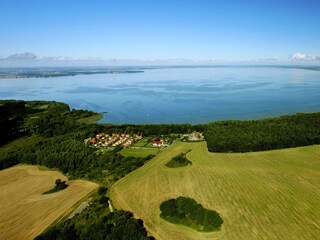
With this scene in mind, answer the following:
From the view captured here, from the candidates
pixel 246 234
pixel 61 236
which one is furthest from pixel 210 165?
pixel 61 236

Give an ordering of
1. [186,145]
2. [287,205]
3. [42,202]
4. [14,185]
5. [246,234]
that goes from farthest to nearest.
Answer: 1. [186,145]
2. [14,185]
3. [42,202]
4. [287,205]
5. [246,234]

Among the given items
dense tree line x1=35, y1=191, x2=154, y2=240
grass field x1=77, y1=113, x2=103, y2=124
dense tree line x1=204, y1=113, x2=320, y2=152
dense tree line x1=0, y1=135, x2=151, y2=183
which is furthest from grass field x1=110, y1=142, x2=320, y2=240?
grass field x1=77, y1=113, x2=103, y2=124

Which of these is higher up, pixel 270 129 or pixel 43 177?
pixel 270 129

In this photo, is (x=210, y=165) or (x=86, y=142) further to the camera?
(x=86, y=142)

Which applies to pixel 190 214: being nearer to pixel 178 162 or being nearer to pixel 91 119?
pixel 178 162

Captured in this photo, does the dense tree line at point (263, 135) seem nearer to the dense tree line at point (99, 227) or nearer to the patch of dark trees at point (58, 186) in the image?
the dense tree line at point (99, 227)

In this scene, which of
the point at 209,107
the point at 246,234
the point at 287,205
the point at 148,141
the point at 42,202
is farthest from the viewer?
the point at 209,107

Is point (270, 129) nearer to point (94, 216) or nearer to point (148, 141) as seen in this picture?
→ point (148, 141)
